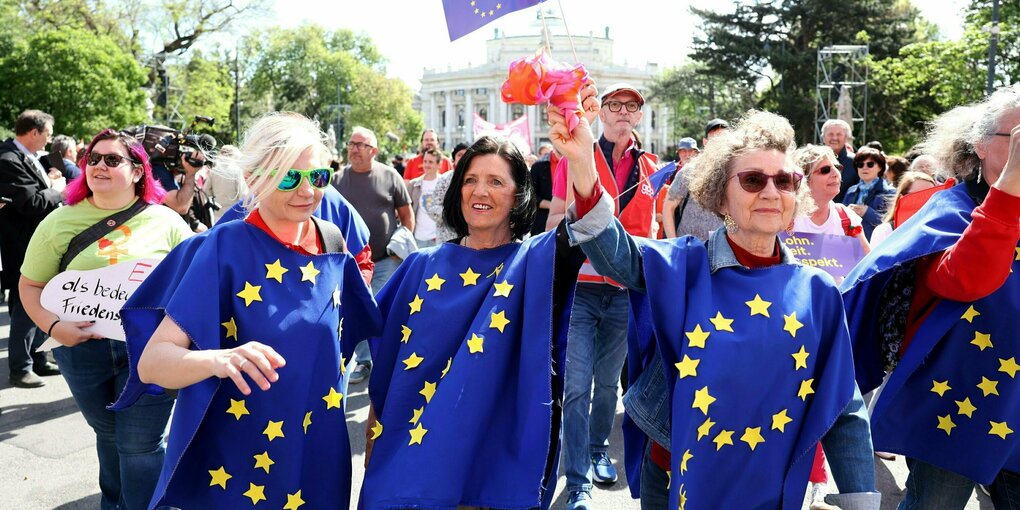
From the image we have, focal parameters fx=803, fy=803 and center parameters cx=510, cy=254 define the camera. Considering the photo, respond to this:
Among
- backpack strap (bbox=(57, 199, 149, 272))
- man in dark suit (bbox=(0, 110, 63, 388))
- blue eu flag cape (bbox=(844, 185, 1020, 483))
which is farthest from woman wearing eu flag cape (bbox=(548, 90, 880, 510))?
man in dark suit (bbox=(0, 110, 63, 388))

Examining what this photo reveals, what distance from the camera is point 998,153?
254cm

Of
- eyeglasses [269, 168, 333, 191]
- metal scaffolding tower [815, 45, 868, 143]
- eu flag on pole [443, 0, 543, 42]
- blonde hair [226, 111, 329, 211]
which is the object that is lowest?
eyeglasses [269, 168, 333, 191]

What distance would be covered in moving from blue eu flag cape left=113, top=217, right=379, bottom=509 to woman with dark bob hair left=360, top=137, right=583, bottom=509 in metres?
0.19

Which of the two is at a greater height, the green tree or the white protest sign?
the green tree

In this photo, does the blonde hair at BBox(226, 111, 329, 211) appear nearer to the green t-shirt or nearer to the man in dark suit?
the green t-shirt

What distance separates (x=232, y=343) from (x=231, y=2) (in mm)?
36604

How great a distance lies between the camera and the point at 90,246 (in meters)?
3.49

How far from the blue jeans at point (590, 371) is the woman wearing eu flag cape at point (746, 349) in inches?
63.0

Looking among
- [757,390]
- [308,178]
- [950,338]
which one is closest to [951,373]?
[950,338]

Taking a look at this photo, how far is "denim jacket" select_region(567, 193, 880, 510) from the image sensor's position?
2.13 metres

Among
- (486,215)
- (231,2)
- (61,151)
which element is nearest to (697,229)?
(486,215)

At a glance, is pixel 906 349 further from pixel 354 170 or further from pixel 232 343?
pixel 354 170

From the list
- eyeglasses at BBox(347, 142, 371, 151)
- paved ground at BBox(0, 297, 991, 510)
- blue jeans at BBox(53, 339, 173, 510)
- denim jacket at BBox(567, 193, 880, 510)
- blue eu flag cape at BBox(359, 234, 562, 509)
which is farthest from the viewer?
eyeglasses at BBox(347, 142, 371, 151)

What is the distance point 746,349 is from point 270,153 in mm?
1530
